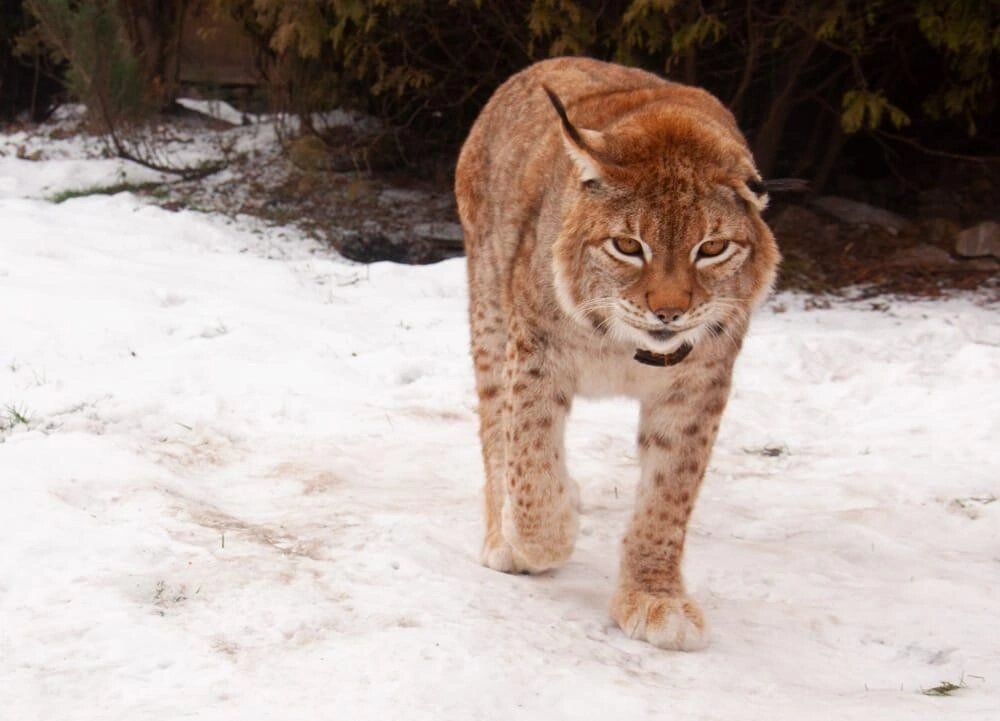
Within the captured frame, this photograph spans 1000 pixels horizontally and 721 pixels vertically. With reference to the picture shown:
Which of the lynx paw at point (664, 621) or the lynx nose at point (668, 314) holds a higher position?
the lynx nose at point (668, 314)

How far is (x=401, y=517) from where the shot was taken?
13.9 feet

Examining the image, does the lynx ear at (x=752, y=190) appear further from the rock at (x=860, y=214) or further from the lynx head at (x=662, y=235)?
the rock at (x=860, y=214)

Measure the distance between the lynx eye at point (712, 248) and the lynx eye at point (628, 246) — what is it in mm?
171

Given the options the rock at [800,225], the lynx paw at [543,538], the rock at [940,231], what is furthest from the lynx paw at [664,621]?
the rock at [940,231]

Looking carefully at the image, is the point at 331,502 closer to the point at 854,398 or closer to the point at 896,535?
the point at 896,535

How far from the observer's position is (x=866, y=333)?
706cm

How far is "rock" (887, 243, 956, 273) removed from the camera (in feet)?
27.5

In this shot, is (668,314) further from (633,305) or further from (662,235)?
(662,235)

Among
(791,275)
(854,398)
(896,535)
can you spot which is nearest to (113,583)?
(896,535)

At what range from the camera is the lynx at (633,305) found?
3.36m

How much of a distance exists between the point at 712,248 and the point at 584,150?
456 millimetres

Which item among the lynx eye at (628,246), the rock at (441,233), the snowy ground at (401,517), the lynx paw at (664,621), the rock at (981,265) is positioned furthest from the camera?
the rock at (441,233)

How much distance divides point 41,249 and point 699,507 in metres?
4.91

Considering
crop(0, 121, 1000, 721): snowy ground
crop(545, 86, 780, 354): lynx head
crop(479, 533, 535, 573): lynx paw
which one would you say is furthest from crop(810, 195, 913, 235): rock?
crop(479, 533, 535, 573): lynx paw
